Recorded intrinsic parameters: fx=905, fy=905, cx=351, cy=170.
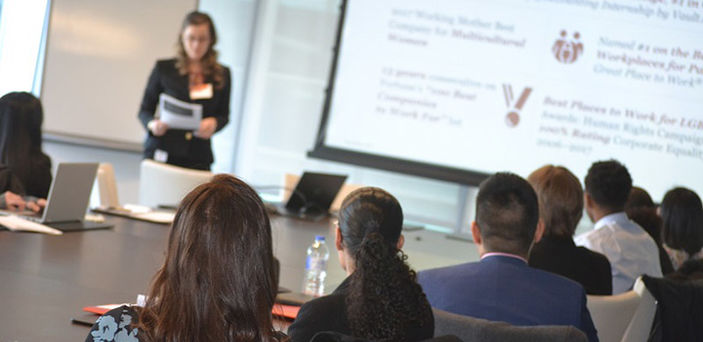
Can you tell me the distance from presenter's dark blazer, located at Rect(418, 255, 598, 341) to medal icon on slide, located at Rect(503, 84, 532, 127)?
4.12m

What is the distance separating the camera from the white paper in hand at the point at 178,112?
5.52 meters

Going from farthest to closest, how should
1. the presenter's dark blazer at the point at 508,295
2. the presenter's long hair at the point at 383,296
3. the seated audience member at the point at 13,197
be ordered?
the seated audience member at the point at 13,197
the presenter's dark blazer at the point at 508,295
the presenter's long hair at the point at 383,296

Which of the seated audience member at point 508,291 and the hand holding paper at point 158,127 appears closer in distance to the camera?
the seated audience member at point 508,291

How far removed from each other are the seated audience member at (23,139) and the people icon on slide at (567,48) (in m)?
3.92

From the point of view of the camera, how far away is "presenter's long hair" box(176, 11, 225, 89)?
559cm

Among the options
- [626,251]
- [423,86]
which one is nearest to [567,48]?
[423,86]

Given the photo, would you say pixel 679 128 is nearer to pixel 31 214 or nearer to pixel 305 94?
pixel 305 94

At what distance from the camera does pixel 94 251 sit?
3.17 meters

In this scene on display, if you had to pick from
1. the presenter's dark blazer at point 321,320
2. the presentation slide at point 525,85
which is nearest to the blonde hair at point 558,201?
the presenter's dark blazer at point 321,320

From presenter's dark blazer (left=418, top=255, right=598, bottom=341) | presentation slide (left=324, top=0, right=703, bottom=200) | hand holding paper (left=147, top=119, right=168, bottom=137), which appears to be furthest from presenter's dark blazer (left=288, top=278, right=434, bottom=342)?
presentation slide (left=324, top=0, right=703, bottom=200)

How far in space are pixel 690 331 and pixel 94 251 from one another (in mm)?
2121

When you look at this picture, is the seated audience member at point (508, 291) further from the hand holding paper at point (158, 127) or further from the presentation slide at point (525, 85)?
the presentation slide at point (525, 85)

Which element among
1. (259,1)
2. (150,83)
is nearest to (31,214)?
(150,83)

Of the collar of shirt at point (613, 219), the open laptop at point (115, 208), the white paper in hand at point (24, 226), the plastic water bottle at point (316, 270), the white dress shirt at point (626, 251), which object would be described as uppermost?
the collar of shirt at point (613, 219)
